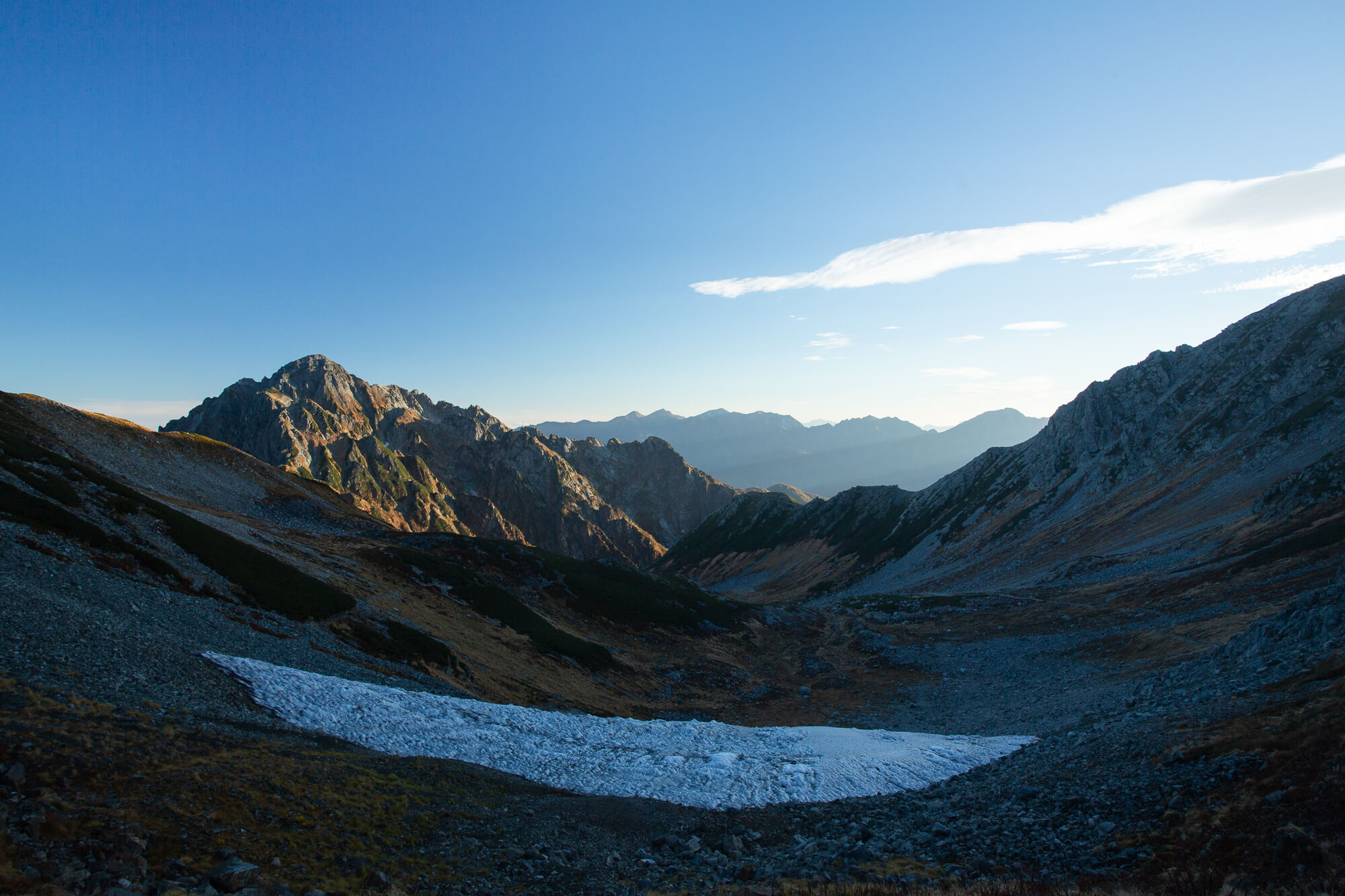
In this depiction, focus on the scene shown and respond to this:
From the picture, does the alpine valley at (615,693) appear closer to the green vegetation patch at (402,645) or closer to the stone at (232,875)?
the stone at (232,875)

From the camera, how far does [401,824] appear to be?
1800 cm

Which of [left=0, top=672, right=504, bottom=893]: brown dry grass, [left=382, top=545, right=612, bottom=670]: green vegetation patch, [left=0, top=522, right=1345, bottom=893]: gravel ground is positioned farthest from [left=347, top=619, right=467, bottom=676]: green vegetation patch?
[left=0, top=672, right=504, bottom=893]: brown dry grass

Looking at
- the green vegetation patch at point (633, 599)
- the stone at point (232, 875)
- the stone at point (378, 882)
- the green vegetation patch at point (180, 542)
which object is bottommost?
the green vegetation patch at point (633, 599)

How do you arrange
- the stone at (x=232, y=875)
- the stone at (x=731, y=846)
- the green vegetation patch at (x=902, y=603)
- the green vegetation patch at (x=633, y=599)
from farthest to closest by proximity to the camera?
the green vegetation patch at (x=902, y=603)
the green vegetation patch at (x=633, y=599)
the stone at (x=731, y=846)
the stone at (x=232, y=875)

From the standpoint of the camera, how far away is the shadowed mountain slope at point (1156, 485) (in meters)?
68.9

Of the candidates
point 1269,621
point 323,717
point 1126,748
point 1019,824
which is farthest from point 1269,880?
point 323,717

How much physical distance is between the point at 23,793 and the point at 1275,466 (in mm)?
125362

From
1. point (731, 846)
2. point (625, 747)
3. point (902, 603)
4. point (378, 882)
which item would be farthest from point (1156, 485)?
point (378, 882)

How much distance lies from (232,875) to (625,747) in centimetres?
1855

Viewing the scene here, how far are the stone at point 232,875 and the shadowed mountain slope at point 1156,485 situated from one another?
7520 cm

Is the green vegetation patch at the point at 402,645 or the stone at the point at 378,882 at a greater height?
the stone at the point at 378,882

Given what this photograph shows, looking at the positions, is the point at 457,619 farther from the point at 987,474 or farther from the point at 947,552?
the point at 987,474

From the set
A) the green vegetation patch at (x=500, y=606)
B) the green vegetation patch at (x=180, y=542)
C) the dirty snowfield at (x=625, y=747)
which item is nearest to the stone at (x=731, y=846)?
the dirty snowfield at (x=625, y=747)

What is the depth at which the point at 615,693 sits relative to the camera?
51344mm
